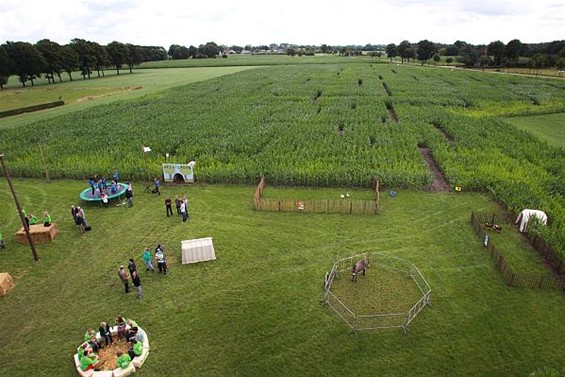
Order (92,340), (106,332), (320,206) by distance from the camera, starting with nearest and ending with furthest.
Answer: (92,340), (106,332), (320,206)

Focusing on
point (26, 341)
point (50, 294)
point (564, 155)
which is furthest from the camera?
point (564, 155)

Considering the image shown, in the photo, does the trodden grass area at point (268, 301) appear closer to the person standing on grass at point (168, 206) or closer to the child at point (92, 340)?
the person standing on grass at point (168, 206)

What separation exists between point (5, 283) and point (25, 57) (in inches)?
4067

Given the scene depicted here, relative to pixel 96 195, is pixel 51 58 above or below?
above

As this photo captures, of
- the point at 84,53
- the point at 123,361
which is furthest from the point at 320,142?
the point at 84,53

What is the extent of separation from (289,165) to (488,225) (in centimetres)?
1602

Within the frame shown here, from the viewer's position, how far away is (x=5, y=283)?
1842 centimetres

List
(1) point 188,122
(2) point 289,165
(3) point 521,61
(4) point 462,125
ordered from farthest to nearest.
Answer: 1. (3) point 521,61
2. (1) point 188,122
3. (4) point 462,125
4. (2) point 289,165

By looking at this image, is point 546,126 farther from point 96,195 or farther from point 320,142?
point 96,195

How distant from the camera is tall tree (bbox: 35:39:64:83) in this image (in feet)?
342

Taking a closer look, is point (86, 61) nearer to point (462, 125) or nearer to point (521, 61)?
point (462, 125)

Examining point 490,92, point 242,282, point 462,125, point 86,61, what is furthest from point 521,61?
point 242,282

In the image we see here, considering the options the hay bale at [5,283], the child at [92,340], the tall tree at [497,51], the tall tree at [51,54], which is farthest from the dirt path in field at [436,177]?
the tall tree at [497,51]

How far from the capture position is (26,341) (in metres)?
15.5
